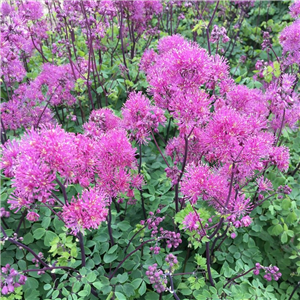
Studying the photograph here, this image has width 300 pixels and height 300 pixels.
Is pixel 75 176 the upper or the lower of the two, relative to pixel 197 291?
upper

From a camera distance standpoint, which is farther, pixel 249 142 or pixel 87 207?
pixel 249 142

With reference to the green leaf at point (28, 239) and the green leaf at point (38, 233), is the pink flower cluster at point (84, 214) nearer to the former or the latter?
the green leaf at point (38, 233)

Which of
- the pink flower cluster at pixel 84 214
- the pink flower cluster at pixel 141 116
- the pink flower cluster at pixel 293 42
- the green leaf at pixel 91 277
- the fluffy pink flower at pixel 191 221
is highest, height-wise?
the pink flower cluster at pixel 293 42

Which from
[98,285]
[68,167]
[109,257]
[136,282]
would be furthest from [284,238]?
[68,167]

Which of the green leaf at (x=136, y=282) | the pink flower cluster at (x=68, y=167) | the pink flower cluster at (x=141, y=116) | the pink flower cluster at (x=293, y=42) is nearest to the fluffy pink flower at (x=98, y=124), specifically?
the pink flower cluster at (x=68, y=167)

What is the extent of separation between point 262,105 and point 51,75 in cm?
227

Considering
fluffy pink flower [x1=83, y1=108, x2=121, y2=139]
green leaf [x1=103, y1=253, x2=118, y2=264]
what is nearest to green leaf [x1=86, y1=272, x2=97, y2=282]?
green leaf [x1=103, y1=253, x2=118, y2=264]

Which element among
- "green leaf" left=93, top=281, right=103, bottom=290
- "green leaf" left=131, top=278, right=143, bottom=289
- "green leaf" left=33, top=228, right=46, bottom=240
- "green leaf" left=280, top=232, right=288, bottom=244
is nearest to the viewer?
"green leaf" left=93, top=281, right=103, bottom=290

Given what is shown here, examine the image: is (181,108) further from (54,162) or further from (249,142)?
(54,162)

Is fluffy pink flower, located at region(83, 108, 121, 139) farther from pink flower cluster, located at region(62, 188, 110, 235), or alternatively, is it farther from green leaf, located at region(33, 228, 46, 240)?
green leaf, located at region(33, 228, 46, 240)

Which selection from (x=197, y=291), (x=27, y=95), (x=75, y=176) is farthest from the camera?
(x=27, y=95)

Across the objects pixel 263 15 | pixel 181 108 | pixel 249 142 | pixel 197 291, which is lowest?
pixel 197 291

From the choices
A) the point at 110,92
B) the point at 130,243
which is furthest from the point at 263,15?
the point at 130,243

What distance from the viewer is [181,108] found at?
5.75 feet
